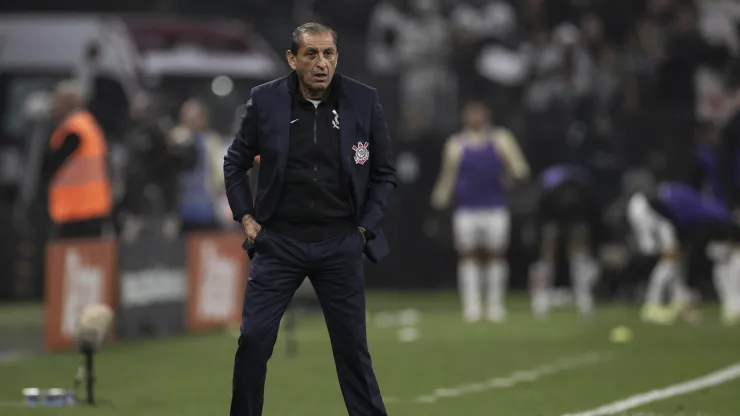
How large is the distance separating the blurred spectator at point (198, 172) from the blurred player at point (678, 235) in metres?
5.43

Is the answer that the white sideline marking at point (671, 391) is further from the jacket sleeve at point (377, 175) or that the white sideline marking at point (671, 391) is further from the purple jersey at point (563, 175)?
the purple jersey at point (563, 175)

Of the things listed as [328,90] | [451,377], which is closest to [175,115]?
[451,377]

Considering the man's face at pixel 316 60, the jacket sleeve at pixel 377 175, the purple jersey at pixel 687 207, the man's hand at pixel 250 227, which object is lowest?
the purple jersey at pixel 687 207

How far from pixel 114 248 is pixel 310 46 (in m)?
9.68

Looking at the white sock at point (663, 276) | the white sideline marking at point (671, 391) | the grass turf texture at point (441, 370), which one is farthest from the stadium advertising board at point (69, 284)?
the white sock at point (663, 276)

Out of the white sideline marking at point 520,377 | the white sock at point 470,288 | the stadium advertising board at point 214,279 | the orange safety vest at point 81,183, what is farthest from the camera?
the white sock at point 470,288

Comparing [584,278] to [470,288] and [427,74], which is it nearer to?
[470,288]

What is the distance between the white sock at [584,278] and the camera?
77.2 feet

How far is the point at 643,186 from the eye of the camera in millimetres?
26250

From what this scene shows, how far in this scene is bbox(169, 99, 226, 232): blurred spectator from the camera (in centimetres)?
2166

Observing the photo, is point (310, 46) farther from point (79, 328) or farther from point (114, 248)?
point (114, 248)

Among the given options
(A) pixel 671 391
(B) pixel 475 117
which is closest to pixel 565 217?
(B) pixel 475 117

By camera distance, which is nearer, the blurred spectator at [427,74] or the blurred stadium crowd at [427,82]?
the blurred stadium crowd at [427,82]

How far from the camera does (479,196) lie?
22.6m
